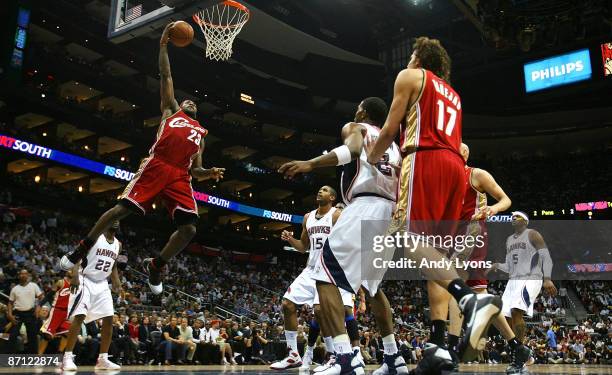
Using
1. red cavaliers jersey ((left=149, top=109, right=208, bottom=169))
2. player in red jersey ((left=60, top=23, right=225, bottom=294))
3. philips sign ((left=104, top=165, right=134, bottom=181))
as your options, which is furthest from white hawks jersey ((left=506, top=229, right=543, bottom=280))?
philips sign ((left=104, top=165, right=134, bottom=181))

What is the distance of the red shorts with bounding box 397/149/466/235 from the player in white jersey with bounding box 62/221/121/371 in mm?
4601

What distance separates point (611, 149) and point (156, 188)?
38317mm

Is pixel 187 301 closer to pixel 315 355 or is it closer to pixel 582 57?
pixel 315 355

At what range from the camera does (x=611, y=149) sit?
123ft

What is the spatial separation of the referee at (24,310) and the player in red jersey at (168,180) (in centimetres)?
532

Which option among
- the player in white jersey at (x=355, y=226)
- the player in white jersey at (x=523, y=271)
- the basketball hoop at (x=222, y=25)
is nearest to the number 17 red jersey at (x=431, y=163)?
the player in white jersey at (x=355, y=226)

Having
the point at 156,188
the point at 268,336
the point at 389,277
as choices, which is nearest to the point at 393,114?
the point at 156,188

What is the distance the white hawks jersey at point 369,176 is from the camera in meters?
4.30

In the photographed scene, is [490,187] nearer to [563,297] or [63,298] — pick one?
[63,298]

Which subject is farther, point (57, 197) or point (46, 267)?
point (57, 197)

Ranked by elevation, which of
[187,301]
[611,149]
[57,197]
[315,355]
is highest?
[611,149]

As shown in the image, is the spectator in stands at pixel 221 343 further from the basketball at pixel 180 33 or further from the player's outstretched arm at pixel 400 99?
the player's outstretched arm at pixel 400 99

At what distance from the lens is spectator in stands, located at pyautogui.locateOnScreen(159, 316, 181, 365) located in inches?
505

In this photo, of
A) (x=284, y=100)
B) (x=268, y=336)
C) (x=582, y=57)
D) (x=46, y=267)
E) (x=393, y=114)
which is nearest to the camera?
(x=393, y=114)
